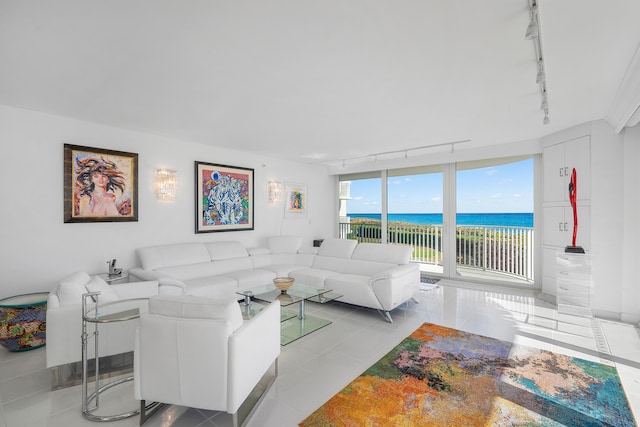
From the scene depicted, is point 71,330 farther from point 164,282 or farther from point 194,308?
point 194,308

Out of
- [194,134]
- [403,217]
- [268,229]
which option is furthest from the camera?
[403,217]

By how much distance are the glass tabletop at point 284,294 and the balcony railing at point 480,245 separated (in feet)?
12.2

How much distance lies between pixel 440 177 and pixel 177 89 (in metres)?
5.17

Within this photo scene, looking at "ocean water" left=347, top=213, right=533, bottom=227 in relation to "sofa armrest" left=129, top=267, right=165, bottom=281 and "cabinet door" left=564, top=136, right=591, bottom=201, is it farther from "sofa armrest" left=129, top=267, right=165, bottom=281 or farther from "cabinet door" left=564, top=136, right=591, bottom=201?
"sofa armrest" left=129, top=267, right=165, bottom=281

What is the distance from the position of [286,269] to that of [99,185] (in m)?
2.88

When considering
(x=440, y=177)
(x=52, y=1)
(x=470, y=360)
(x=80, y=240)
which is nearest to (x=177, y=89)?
(x=52, y=1)

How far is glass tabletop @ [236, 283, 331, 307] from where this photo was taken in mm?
3232

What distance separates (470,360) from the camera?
2.64 meters

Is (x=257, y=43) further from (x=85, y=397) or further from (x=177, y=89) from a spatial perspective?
(x=85, y=397)

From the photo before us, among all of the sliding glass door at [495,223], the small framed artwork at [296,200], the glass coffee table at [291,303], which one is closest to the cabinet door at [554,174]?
the sliding glass door at [495,223]

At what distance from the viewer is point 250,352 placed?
1796 millimetres

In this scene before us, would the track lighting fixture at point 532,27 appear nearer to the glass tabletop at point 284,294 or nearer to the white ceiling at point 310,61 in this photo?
the white ceiling at point 310,61

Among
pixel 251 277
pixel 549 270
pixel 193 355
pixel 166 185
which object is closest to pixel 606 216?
pixel 549 270

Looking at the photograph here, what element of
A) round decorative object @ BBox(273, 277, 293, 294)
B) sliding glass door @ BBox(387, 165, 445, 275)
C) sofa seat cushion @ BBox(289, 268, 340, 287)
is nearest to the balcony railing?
sliding glass door @ BBox(387, 165, 445, 275)
